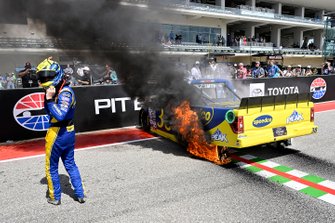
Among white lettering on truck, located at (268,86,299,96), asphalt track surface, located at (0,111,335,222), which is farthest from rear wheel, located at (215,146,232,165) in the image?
white lettering on truck, located at (268,86,299,96)

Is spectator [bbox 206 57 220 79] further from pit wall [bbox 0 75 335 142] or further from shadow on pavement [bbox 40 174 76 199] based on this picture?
shadow on pavement [bbox 40 174 76 199]

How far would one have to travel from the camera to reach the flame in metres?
5.13

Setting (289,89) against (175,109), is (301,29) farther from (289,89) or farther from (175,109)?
(175,109)

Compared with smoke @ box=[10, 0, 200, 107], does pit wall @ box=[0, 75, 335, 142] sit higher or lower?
lower

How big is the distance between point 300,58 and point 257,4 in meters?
10.0

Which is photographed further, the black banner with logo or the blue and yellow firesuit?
the black banner with logo

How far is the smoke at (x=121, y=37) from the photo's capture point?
489 centimetres

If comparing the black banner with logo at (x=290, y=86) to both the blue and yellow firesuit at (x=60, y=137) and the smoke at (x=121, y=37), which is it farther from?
the blue and yellow firesuit at (x=60, y=137)

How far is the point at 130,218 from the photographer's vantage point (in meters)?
3.31

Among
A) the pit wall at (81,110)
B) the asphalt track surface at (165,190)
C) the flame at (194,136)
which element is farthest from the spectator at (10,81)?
the flame at (194,136)

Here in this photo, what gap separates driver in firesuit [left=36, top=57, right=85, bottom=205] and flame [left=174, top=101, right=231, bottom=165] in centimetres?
236

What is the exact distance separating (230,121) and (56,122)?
8.95 ft

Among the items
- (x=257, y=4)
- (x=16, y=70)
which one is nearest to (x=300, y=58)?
(x=257, y=4)

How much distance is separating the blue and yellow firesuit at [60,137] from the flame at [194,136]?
2364 mm
